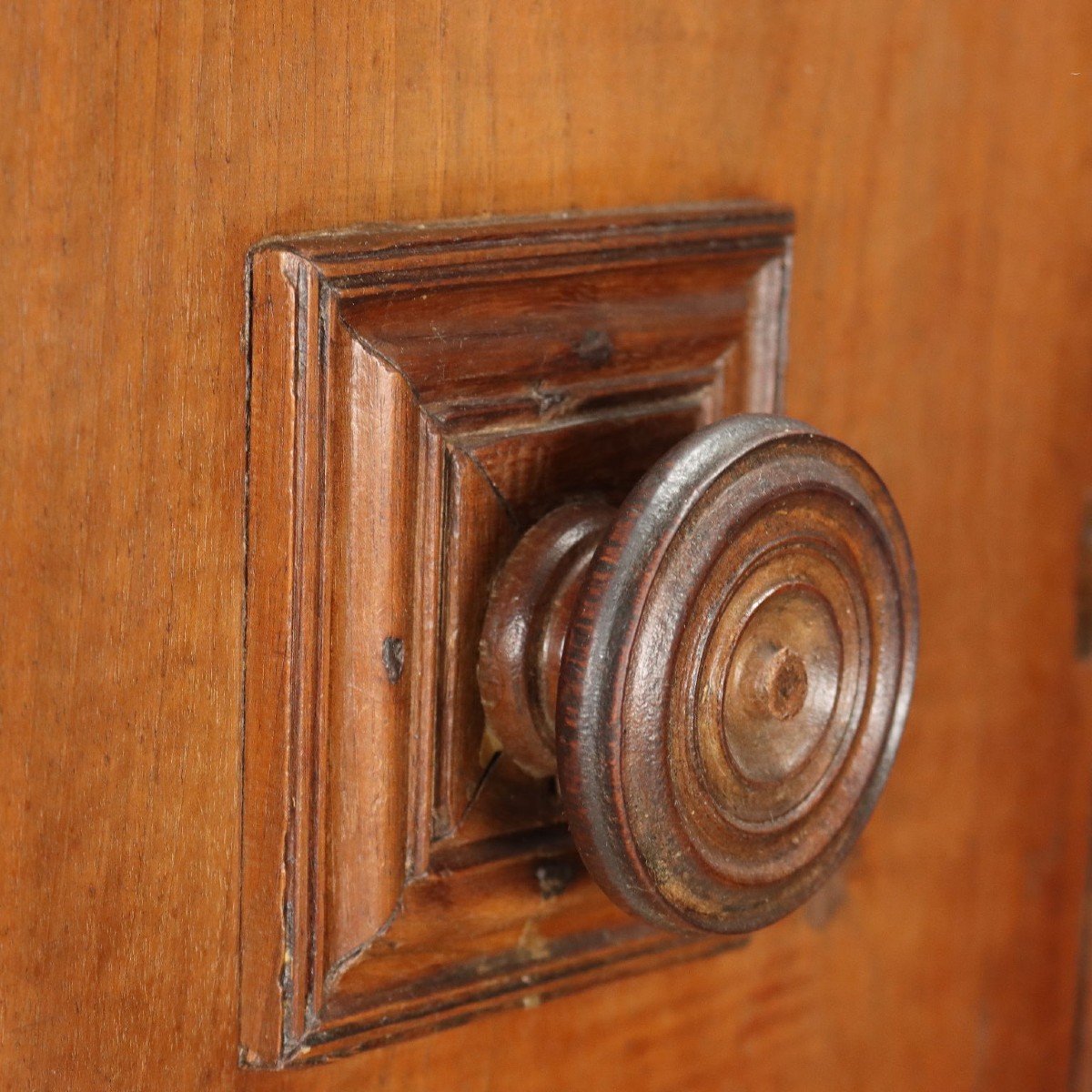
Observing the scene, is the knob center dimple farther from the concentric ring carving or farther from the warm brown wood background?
the warm brown wood background

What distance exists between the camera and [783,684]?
523mm

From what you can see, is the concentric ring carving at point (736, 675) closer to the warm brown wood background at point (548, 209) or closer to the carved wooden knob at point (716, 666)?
the carved wooden knob at point (716, 666)

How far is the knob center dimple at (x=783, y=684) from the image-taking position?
1.70ft

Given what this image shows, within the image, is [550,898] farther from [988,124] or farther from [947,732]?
[988,124]

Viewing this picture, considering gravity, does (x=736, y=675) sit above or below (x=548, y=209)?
below

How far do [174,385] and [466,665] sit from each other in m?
0.13

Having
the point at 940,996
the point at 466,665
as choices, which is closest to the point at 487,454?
the point at 466,665

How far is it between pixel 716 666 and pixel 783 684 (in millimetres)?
31

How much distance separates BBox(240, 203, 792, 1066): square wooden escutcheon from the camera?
487 millimetres

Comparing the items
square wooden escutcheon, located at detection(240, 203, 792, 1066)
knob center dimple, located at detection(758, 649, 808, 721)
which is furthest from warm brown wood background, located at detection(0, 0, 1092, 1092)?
knob center dimple, located at detection(758, 649, 808, 721)

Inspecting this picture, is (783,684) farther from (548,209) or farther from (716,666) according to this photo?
(548,209)

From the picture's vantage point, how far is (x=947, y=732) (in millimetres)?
762

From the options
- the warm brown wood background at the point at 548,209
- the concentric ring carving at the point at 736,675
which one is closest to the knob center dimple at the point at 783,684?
the concentric ring carving at the point at 736,675

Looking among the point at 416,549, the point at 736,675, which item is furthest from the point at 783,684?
the point at 416,549
